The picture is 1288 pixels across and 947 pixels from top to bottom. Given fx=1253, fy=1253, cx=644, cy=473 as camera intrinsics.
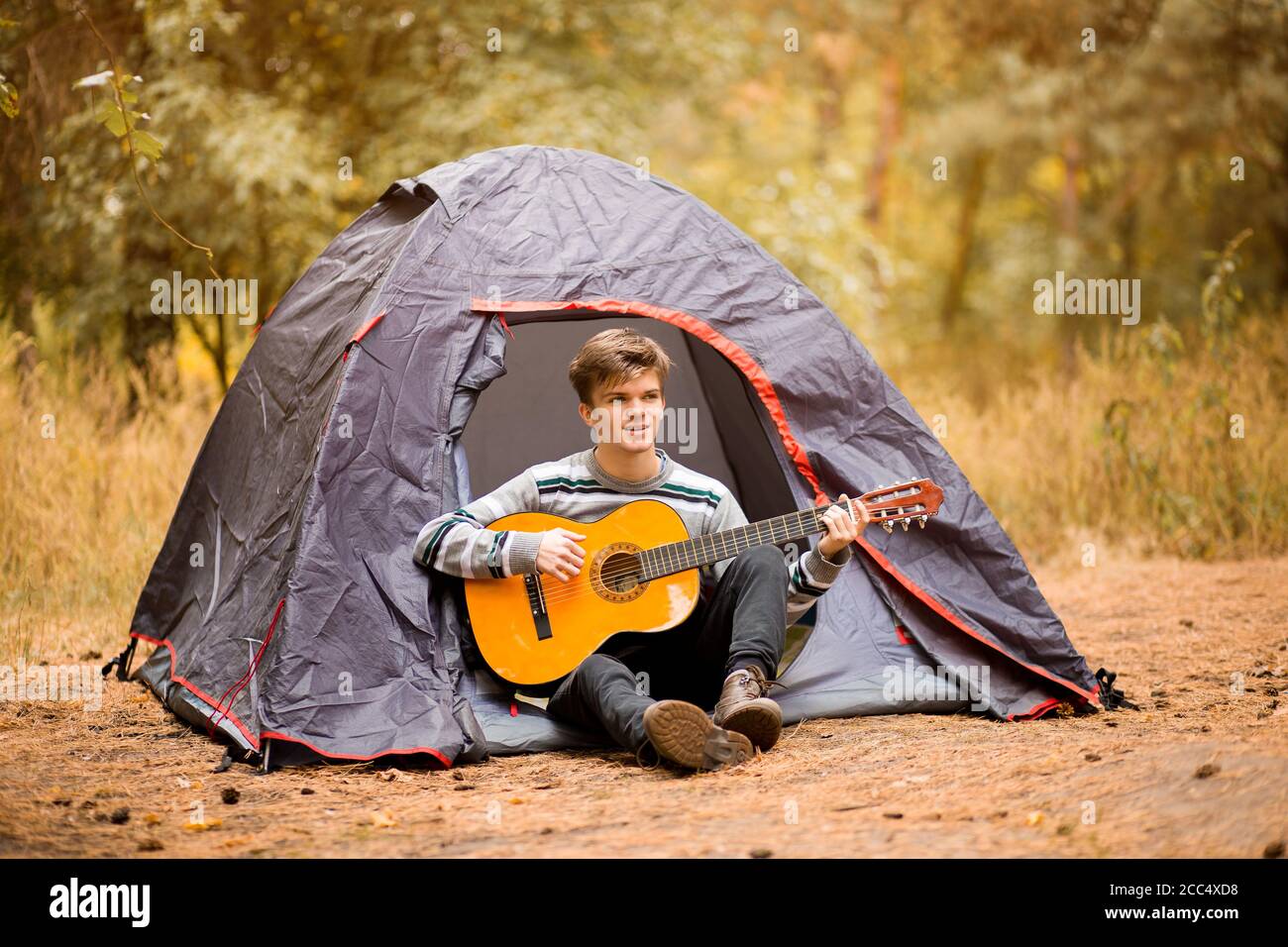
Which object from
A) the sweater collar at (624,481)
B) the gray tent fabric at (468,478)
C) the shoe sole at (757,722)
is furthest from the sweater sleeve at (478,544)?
the shoe sole at (757,722)

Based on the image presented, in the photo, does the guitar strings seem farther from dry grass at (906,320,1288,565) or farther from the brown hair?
dry grass at (906,320,1288,565)

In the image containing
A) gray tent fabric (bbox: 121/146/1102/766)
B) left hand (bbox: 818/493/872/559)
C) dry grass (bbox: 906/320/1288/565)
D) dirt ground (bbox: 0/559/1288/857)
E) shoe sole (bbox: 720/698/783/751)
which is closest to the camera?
dirt ground (bbox: 0/559/1288/857)

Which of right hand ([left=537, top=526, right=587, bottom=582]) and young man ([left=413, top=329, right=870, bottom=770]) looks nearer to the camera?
young man ([left=413, top=329, right=870, bottom=770])

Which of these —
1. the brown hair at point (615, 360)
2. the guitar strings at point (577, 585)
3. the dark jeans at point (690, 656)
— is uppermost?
the brown hair at point (615, 360)

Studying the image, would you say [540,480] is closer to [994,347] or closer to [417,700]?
[417,700]

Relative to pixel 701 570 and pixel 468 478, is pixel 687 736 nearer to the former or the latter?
pixel 701 570

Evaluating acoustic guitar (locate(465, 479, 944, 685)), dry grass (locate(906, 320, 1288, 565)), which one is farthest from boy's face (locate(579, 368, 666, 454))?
dry grass (locate(906, 320, 1288, 565))

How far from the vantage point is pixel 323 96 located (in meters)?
9.22

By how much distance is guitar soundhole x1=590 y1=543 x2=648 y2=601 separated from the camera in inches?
134

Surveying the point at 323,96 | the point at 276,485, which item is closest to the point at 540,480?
the point at 276,485

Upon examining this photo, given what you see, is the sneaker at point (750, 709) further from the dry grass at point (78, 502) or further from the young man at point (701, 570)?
the dry grass at point (78, 502)

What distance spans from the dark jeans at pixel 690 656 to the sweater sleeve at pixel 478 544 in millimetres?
330

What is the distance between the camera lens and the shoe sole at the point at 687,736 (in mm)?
2965

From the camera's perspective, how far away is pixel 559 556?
3.29 meters
